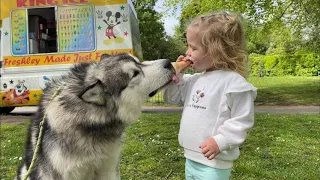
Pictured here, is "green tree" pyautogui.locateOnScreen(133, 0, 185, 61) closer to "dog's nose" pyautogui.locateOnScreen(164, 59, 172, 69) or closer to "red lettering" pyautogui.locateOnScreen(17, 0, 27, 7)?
"red lettering" pyautogui.locateOnScreen(17, 0, 27, 7)

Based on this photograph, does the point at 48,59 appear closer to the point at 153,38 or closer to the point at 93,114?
the point at 93,114

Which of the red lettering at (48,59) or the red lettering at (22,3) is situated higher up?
the red lettering at (22,3)

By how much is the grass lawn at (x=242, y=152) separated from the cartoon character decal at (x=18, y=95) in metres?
1.67

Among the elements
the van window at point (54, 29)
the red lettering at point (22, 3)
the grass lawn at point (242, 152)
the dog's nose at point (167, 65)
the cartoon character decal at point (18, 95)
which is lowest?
the grass lawn at point (242, 152)

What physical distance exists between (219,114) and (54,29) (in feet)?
30.1

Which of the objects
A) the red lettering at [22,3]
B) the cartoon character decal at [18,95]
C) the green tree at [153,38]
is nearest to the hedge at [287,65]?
the green tree at [153,38]

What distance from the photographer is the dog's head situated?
292 centimetres

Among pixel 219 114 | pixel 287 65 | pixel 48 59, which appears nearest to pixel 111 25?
pixel 48 59

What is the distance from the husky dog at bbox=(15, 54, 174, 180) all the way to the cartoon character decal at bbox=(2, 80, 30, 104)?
809cm

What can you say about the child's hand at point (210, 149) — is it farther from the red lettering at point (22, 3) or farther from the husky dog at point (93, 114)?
the red lettering at point (22, 3)

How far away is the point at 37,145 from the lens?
3035 millimetres

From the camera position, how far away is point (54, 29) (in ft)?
36.0

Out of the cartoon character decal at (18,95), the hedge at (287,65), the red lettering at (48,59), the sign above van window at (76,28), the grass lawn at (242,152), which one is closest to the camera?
the grass lawn at (242,152)

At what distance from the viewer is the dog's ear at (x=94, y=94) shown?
2.82m
